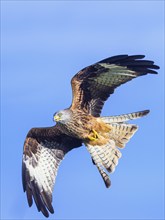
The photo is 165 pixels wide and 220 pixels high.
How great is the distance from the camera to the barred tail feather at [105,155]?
21.4 m

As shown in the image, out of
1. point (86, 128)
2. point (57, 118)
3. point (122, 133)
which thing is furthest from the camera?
point (122, 133)

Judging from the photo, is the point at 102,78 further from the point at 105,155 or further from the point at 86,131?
the point at 105,155

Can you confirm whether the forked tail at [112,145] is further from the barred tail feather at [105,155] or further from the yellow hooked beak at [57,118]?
the yellow hooked beak at [57,118]

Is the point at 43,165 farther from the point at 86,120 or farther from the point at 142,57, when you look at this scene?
the point at 142,57

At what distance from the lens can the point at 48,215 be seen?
21250mm

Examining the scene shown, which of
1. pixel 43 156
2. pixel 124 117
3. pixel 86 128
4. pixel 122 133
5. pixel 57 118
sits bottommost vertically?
pixel 43 156

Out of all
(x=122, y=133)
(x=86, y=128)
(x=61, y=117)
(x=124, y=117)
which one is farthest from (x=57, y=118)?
(x=122, y=133)

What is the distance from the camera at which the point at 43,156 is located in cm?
2228

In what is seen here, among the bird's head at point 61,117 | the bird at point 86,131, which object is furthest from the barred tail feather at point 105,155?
the bird's head at point 61,117

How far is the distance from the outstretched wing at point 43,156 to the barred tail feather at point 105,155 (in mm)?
463

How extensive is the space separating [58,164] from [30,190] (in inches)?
36.5

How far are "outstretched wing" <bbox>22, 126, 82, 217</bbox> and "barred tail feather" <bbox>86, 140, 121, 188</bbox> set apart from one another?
463 mm

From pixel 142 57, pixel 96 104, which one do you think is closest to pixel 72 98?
pixel 96 104

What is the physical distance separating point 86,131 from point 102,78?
1.18 metres
